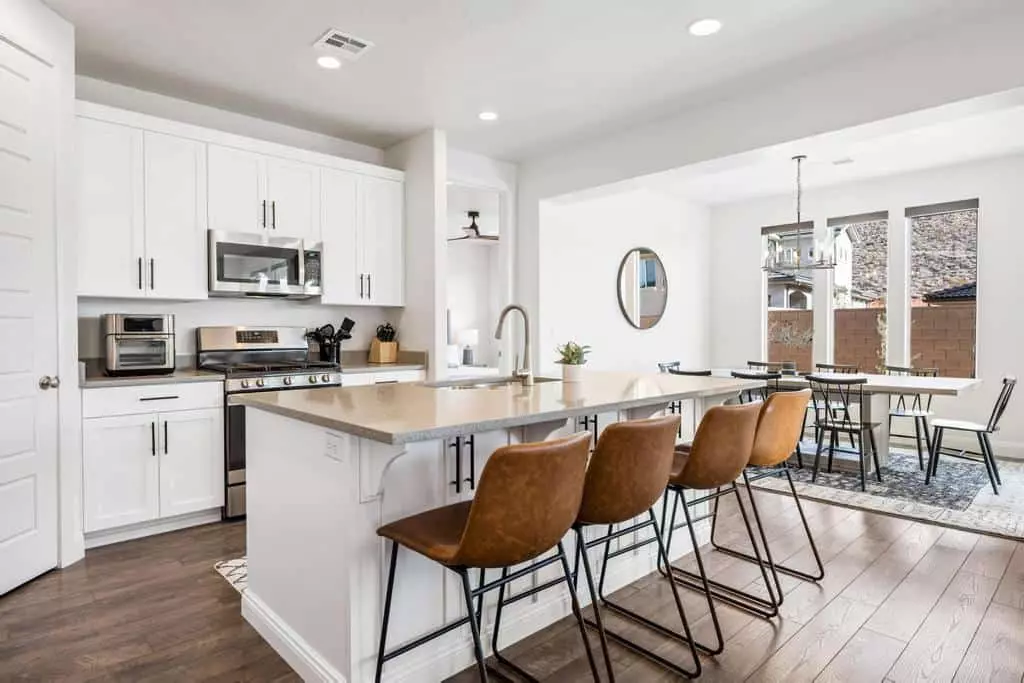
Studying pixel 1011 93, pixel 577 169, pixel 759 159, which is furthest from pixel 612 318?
pixel 1011 93

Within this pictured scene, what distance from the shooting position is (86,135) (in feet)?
10.5

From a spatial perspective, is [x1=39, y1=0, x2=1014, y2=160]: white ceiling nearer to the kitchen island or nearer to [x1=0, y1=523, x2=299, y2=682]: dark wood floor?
the kitchen island

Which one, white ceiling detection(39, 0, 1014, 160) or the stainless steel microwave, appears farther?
the stainless steel microwave

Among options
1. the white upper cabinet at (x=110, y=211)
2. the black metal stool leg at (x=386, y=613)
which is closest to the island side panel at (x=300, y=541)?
the black metal stool leg at (x=386, y=613)

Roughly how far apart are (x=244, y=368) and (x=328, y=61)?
193 centimetres

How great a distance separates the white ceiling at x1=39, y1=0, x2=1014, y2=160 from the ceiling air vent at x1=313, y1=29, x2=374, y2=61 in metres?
0.05

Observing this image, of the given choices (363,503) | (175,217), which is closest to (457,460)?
(363,503)

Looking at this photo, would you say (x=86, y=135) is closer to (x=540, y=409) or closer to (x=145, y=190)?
(x=145, y=190)

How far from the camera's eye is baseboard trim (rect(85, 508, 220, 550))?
10.4 ft

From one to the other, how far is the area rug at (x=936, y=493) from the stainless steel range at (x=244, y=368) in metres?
3.41

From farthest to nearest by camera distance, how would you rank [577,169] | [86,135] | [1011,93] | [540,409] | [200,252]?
[577,169], [200,252], [86,135], [1011,93], [540,409]

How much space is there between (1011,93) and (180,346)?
492 centimetres

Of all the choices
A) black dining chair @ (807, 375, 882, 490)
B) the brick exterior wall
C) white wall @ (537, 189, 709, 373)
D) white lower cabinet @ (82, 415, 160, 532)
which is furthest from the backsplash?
the brick exterior wall

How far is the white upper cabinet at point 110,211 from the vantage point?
3.22 metres
